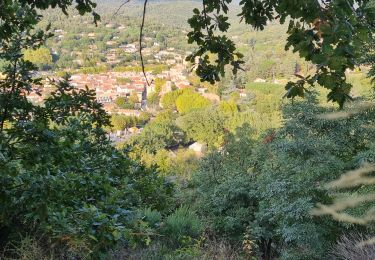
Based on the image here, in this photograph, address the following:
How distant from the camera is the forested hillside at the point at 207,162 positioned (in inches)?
46.1

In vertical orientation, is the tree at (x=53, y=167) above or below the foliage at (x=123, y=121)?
above

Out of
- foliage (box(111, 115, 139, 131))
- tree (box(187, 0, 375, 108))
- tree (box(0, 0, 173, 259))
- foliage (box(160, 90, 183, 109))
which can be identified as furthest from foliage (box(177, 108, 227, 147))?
tree (box(187, 0, 375, 108))

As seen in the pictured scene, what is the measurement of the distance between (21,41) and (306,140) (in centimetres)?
723

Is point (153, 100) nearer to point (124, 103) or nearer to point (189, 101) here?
point (124, 103)

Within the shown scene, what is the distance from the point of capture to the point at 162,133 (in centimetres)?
3997

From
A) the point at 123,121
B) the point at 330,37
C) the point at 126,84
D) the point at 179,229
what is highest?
the point at 330,37

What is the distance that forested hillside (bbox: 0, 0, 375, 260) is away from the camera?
3.84 ft

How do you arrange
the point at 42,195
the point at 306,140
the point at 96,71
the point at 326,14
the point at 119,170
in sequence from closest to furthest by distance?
the point at 326,14, the point at 42,195, the point at 119,170, the point at 306,140, the point at 96,71

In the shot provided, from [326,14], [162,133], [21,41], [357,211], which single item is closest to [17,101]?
[21,41]

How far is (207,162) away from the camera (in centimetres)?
1588

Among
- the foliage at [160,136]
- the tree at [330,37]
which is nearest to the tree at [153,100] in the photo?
the foliage at [160,136]

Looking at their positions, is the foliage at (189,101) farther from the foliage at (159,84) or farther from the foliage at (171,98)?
the foliage at (159,84)

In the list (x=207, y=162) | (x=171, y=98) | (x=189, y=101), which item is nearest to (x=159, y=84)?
(x=171, y=98)

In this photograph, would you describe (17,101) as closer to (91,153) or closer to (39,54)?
(91,153)
